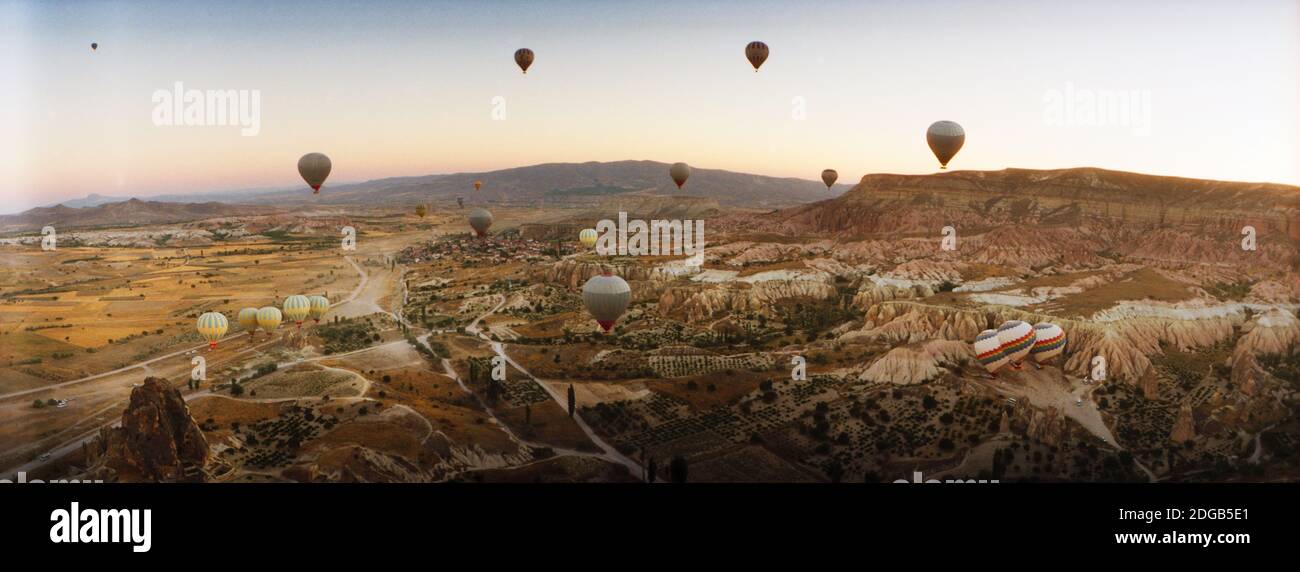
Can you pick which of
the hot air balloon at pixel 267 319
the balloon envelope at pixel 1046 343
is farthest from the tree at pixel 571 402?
the balloon envelope at pixel 1046 343

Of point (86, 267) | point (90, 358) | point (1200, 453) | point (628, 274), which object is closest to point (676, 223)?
point (628, 274)

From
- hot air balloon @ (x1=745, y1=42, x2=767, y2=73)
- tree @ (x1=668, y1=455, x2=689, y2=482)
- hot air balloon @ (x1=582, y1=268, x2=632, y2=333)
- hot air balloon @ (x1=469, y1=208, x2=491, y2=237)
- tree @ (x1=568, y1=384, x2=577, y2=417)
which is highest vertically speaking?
hot air balloon @ (x1=745, y1=42, x2=767, y2=73)

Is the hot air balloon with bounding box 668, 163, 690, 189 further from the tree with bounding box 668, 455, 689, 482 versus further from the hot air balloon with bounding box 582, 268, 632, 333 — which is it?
the tree with bounding box 668, 455, 689, 482

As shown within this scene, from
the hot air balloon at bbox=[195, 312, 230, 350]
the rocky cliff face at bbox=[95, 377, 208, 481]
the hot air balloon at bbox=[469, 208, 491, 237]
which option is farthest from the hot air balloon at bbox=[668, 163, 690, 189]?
the rocky cliff face at bbox=[95, 377, 208, 481]

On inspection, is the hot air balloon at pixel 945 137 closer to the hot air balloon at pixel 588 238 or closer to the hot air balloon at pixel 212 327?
the hot air balloon at pixel 212 327

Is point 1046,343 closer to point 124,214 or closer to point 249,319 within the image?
point 249,319

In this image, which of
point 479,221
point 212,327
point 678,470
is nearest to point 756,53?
point 678,470

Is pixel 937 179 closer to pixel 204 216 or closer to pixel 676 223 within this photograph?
pixel 676 223
